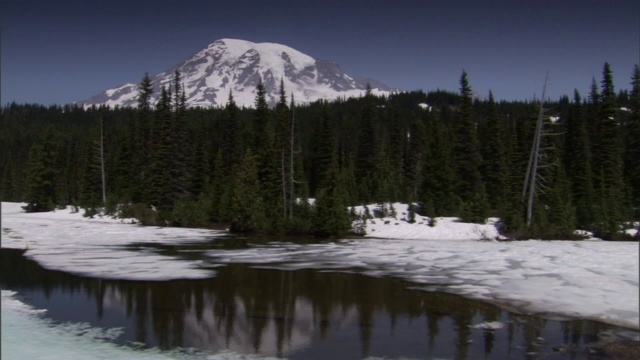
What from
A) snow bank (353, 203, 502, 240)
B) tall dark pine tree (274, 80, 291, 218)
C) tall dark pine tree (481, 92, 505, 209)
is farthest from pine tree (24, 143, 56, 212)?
tall dark pine tree (481, 92, 505, 209)

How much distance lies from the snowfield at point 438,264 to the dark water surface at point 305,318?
1.21m

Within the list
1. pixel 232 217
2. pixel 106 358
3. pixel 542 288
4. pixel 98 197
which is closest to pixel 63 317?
pixel 106 358

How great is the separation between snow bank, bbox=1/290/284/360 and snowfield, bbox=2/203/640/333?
21.2ft

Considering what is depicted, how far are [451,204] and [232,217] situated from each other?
19.6m

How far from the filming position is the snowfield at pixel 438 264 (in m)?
14.0

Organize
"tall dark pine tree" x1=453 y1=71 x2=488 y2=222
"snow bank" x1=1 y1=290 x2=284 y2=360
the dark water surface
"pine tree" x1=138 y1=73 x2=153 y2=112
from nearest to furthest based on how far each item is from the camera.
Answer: "snow bank" x1=1 y1=290 x2=284 y2=360, the dark water surface, "tall dark pine tree" x1=453 y1=71 x2=488 y2=222, "pine tree" x1=138 y1=73 x2=153 y2=112

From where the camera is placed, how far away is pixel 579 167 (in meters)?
50.0

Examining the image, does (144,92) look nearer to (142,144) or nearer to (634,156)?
(142,144)

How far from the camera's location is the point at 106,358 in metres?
8.85

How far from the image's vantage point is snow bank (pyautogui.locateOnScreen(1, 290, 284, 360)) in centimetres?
895

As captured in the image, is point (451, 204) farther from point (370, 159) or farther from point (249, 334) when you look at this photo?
point (249, 334)

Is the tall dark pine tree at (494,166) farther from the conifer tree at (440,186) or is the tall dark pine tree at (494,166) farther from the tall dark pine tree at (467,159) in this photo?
the conifer tree at (440,186)

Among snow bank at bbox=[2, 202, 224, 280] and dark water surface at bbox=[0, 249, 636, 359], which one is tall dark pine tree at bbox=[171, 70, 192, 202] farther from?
dark water surface at bbox=[0, 249, 636, 359]

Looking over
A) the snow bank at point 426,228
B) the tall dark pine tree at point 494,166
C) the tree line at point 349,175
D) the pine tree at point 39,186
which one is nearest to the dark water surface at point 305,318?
the snow bank at point 426,228
